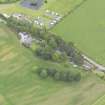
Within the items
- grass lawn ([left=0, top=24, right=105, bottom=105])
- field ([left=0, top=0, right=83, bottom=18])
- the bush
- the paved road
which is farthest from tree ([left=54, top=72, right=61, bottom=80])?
field ([left=0, top=0, right=83, bottom=18])

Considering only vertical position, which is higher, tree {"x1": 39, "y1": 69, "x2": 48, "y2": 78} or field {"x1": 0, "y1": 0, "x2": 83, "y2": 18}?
field {"x1": 0, "y1": 0, "x2": 83, "y2": 18}

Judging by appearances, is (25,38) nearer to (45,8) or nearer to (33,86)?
(45,8)

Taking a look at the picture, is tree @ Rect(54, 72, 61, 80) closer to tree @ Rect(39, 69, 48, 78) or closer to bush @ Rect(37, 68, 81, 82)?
bush @ Rect(37, 68, 81, 82)

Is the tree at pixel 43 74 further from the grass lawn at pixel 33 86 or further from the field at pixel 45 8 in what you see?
the field at pixel 45 8

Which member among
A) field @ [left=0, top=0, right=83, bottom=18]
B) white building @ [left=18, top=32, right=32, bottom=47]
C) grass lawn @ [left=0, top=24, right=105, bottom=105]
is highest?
field @ [left=0, top=0, right=83, bottom=18]

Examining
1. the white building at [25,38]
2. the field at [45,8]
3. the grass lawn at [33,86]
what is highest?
the field at [45,8]

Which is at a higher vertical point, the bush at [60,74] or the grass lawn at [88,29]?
the grass lawn at [88,29]

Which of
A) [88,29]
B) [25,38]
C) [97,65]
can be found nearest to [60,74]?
[97,65]

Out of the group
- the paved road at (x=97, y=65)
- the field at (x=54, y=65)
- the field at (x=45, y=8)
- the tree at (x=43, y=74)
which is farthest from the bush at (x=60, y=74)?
the field at (x=45, y=8)
